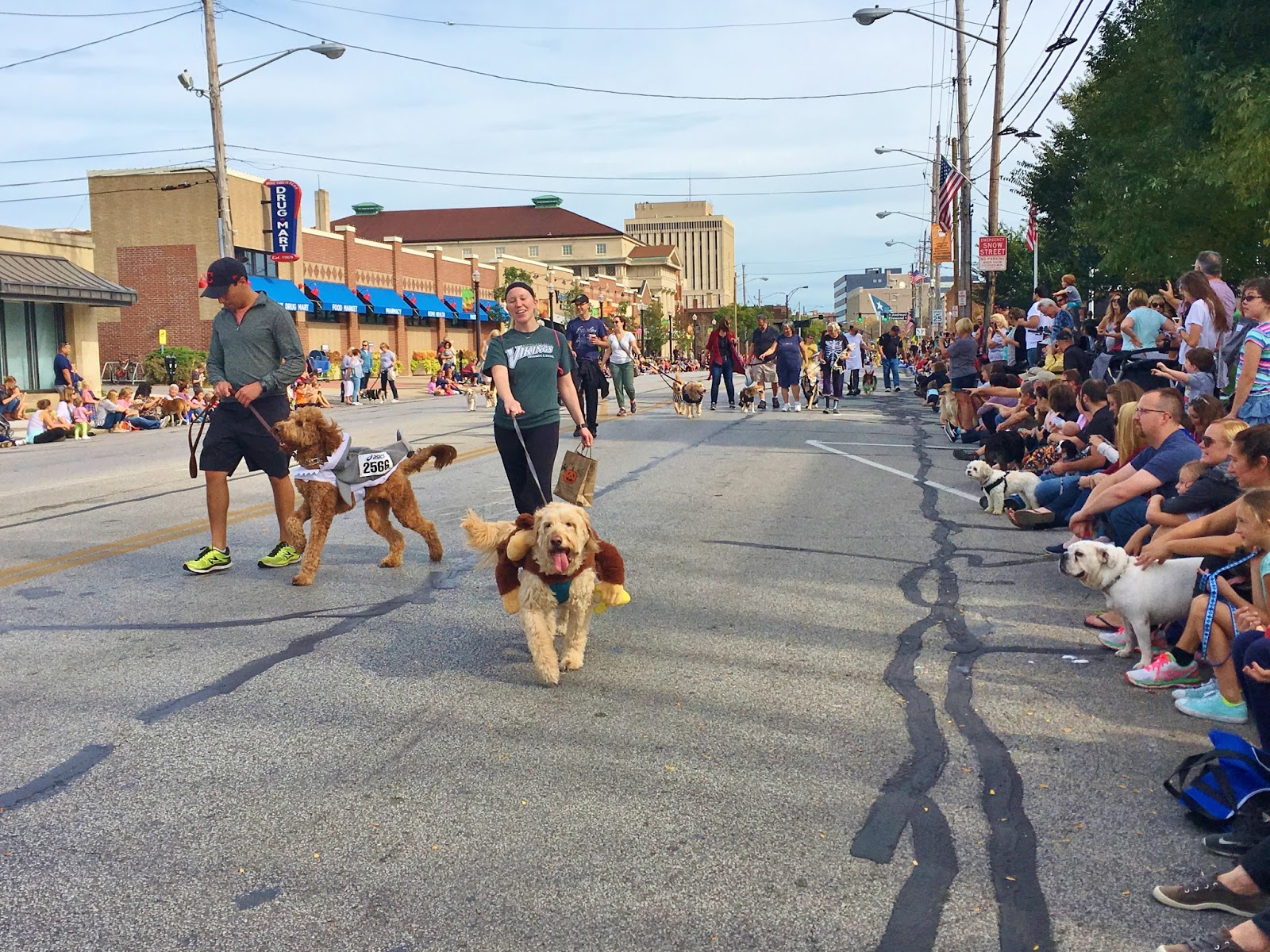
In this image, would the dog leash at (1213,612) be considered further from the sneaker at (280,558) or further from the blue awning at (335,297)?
the blue awning at (335,297)

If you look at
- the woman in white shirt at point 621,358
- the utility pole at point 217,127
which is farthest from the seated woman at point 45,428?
the woman in white shirt at point 621,358

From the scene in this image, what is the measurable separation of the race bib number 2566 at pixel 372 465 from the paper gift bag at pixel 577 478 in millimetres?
1563

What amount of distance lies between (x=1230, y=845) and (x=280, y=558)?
6399 mm

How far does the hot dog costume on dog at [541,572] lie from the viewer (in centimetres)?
565

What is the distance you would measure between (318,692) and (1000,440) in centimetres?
936

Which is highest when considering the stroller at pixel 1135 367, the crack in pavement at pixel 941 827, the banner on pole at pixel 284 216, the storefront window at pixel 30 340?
the banner on pole at pixel 284 216

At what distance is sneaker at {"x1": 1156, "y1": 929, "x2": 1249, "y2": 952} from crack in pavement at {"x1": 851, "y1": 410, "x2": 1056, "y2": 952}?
1.06 ft

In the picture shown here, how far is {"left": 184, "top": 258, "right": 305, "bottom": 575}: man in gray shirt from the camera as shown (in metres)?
8.07

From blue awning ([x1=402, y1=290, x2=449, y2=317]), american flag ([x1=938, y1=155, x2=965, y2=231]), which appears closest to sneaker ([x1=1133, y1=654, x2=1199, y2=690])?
american flag ([x1=938, y1=155, x2=965, y2=231])

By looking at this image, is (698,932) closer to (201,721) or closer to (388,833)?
(388,833)

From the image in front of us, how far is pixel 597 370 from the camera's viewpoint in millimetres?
18672

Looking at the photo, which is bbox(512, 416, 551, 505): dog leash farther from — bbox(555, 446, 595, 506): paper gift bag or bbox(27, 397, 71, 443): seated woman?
bbox(27, 397, 71, 443): seated woman

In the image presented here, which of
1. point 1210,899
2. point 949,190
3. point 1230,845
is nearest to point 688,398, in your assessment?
point 949,190

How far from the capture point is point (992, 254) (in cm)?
2869
